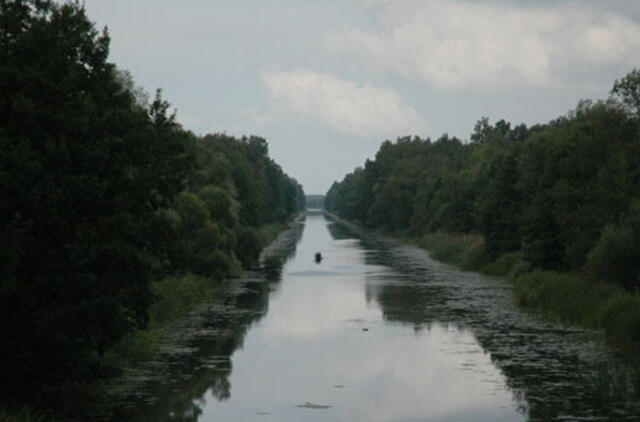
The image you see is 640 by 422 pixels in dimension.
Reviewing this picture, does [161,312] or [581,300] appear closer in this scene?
[581,300]

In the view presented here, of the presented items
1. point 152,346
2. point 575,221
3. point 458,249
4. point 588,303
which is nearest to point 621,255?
point 588,303

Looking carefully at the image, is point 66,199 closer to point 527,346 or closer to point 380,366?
point 380,366

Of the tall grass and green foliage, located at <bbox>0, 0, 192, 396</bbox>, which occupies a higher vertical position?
green foliage, located at <bbox>0, 0, 192, 396</bbox>

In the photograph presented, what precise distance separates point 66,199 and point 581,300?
2457 cm

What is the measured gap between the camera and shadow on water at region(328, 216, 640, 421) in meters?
22.1

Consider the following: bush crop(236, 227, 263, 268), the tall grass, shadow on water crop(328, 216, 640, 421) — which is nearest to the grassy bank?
shadow on water crop(328, 216, 640, 421)

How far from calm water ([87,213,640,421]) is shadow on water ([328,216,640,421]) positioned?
2.1 inches

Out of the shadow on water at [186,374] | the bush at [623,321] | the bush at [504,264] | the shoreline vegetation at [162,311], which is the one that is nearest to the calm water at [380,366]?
the shadow on water at [186,374]

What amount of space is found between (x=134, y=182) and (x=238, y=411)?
6563 millimetres

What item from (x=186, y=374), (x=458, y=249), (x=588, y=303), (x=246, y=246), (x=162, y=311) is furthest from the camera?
(x=458, y=249)

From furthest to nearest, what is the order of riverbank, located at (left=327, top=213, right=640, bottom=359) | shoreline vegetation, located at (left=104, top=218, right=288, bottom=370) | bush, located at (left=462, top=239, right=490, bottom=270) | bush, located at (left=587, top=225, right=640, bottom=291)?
1. bush, located at (left=462, top=239, right=490, bottom=270)
2. bush, located at (left=587, top=225, right=640, bottom=291)
3. riverbank, located at (left=327, top=213, right=640, bottom=359)
4. shoreline vegetation, located at (left=104, top=218, right=288, bottom=370)

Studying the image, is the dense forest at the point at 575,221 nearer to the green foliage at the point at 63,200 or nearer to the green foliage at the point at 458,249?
the green foliage at the point at 458,249

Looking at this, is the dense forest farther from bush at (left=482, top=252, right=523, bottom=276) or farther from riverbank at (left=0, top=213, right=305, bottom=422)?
riverbank at (left=0, top=213, right=305, bottom=422)

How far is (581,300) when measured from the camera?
36.6 metres
